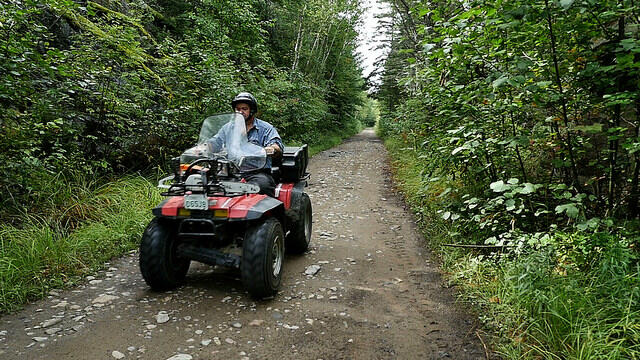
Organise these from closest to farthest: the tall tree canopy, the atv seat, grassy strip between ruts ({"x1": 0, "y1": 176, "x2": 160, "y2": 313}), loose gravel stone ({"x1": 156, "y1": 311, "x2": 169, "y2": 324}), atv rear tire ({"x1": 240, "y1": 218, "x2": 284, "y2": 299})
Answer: the tall tree canopy, loose gravel stone ({"x1": 156, "y1": 311, "x2": 169, "y2": 324}), atv rear tire ({"x1": 240, "y1": 218, "x2": 284, "y2": 299}), grassy strip between ruts ({"x1": 0, "y1": 176, "x2": 160, "y2": 313}), the atv seat

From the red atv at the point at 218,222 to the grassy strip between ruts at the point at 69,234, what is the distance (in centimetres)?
122

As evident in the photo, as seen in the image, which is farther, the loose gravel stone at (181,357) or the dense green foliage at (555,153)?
the loose gravel stone at (181,357)

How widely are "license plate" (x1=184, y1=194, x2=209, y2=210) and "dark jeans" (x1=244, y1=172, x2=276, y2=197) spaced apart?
34.0 inches

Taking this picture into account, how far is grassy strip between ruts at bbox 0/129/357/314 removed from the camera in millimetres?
4043

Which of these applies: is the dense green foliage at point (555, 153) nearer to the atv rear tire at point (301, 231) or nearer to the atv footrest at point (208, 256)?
the atv rear tire at point (301, 231)

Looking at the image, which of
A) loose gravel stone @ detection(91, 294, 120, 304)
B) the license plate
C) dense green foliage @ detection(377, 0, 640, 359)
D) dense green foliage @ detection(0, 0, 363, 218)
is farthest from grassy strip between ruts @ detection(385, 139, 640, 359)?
dense green foliage @ detection(0, 0, 363, 218)

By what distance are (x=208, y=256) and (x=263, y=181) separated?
1140mm

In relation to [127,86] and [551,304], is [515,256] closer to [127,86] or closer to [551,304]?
[551,304]

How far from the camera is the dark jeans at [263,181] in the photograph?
4.61 m

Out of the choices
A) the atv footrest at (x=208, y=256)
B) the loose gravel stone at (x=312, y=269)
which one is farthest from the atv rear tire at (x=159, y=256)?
the loose gravel stone at (x=312, y=269)

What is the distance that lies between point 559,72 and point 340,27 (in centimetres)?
2486

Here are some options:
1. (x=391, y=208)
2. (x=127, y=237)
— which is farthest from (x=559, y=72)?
(x=127, y=237)

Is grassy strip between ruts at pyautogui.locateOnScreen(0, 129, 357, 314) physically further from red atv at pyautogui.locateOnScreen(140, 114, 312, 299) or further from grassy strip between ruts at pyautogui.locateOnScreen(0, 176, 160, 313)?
red atv at pyautogui.locateOnScreen(140, 114, 312, 299)

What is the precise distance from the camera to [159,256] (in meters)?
3.90
